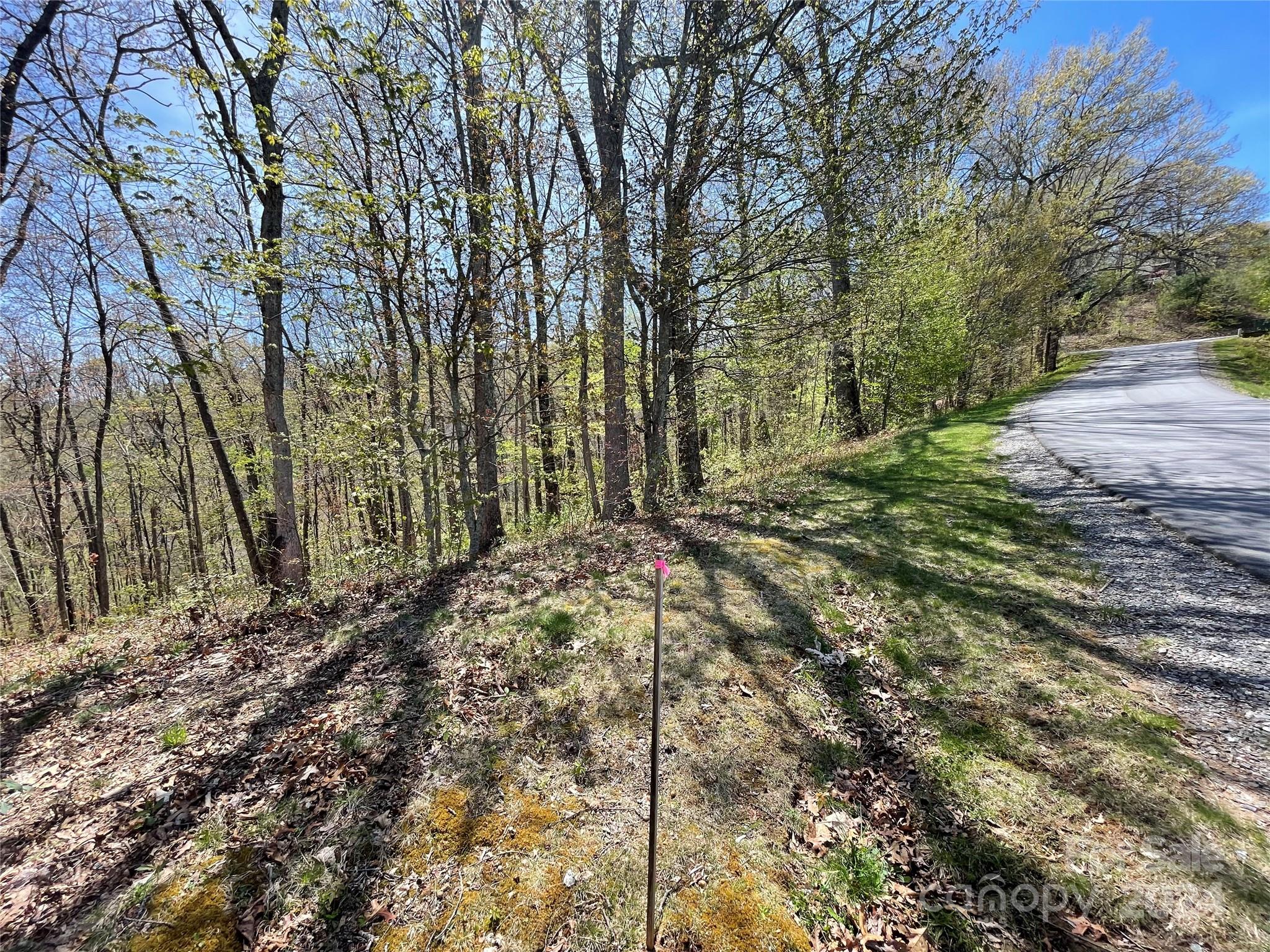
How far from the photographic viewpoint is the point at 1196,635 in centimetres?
343

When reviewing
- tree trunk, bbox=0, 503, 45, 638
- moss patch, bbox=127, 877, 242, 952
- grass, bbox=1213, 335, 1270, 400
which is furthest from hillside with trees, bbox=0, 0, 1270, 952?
grass, bbox=1213, 335, 1270, 400

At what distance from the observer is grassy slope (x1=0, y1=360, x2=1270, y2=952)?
212 cm

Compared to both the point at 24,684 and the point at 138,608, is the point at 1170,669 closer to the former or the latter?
the point at 24,684

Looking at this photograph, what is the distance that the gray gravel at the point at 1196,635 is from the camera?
2.58 m

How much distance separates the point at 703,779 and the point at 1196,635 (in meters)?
3.95

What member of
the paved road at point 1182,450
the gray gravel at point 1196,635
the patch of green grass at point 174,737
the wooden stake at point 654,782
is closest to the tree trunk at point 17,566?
the patch of green grass at point 174,737

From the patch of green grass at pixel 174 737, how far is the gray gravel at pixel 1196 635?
627 centimetres

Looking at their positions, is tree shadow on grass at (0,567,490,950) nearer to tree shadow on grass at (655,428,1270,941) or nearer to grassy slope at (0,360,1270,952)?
grassy slope at (0,360,1270,952)

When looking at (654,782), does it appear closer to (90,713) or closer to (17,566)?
(90,713)

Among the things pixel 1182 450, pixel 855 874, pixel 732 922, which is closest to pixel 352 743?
pixel 732 922

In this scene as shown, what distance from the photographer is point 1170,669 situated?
320cm

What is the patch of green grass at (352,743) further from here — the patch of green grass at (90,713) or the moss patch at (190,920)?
the patch of green grass at (90,713)

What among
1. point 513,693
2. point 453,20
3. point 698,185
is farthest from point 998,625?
point 453,20

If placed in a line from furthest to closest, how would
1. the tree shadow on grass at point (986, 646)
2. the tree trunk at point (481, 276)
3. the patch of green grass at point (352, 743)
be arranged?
the tree trunk at point (481, 276), the patch of green grass at point (352, 743), the tree shadow on grass at point (986, 646)
